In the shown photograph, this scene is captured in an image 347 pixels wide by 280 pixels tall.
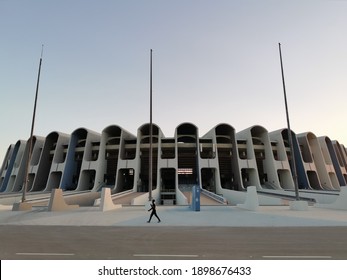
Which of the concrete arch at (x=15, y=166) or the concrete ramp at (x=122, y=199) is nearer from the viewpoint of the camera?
the concrete ramp at (x=122, y=199)

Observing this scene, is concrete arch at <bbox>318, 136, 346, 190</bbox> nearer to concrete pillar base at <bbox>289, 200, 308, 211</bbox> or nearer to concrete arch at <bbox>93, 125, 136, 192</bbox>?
concrete pillar base at <bbox>289, 200, 308, 211</bbox>

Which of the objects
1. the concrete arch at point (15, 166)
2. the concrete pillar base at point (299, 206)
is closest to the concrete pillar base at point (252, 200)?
the concrete pillar base at point (299, 206)

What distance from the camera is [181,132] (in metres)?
47.5

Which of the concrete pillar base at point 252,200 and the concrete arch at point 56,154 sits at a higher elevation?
the concrete arch at point 56,154

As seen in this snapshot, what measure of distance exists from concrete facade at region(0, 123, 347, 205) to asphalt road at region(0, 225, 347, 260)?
2919cm

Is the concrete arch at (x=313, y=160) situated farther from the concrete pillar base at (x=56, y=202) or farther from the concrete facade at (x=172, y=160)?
the concrete pillar base at (x=56, y=202)

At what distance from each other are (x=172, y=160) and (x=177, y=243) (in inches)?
1257

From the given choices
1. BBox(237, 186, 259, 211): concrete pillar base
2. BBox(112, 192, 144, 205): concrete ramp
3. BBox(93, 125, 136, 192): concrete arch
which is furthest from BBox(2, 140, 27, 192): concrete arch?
BBox(237, 186, 259, 211): concrete pillar base

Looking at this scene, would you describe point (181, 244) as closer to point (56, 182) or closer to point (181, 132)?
point (181, 132)

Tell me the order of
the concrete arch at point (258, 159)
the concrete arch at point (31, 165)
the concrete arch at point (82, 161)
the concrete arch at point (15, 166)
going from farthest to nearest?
the concrete arch at point (15, 166), the concrete arch at point (31, 165), the concrete arch at point (82, 161), the concrete arch at point (258, 159)

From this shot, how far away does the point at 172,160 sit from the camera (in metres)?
38.9

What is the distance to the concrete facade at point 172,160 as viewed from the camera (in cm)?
4003

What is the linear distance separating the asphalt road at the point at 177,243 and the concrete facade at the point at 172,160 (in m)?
29.2
